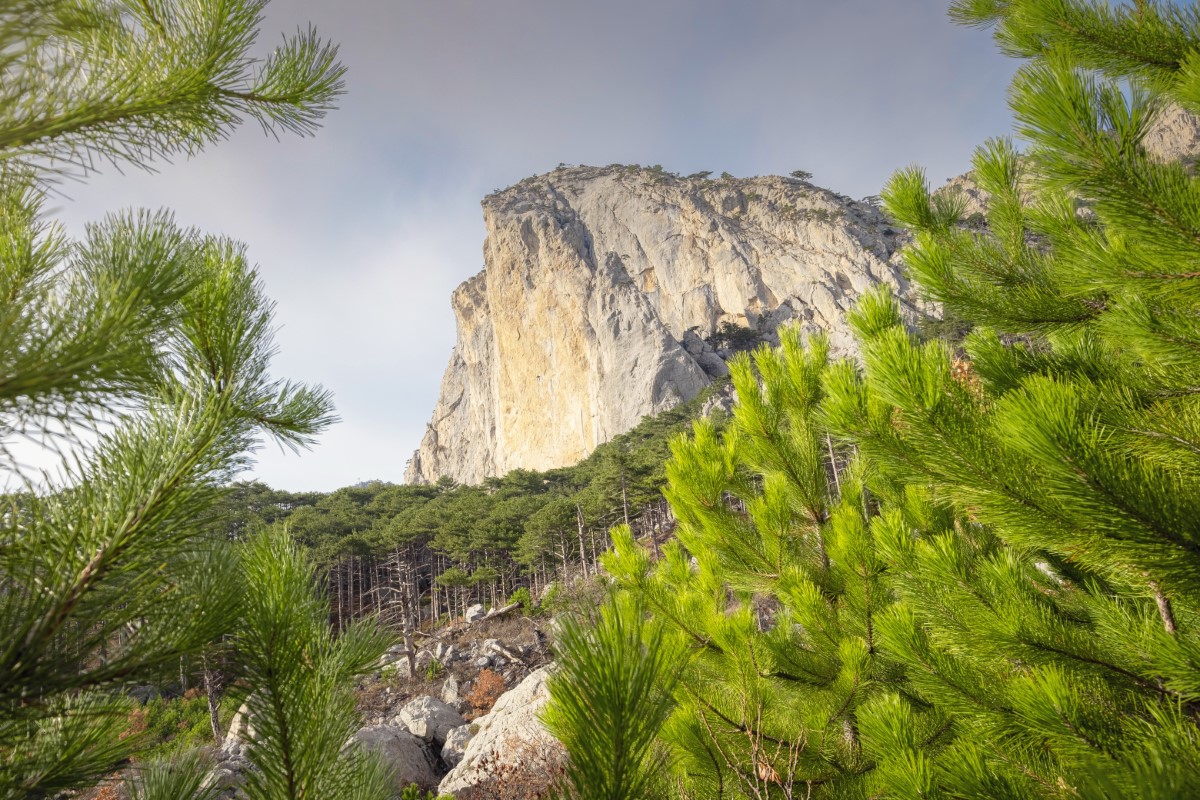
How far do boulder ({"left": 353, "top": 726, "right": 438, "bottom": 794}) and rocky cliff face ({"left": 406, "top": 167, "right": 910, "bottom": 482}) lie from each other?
4440 centimetres

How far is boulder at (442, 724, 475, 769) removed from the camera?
1089 cm

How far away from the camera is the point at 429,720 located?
1193 cm

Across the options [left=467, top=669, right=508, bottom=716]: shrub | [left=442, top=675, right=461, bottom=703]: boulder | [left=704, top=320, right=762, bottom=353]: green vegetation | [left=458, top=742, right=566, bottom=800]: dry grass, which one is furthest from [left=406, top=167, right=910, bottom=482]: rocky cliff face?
[left=458, top=742, right=566, bottom=800]: dry grass

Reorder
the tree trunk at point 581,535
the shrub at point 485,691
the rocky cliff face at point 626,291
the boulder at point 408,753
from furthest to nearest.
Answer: the rocky cliff face at point 626,291 → the tree trunk at point 581,535 → the shrub at point 485,691 → the boulder at point 408,753

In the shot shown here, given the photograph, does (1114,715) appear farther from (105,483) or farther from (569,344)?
(569,344)

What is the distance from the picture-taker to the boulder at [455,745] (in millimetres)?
10893

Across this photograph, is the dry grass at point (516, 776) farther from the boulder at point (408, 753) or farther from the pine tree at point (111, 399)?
the pine tree at point (111, 399)

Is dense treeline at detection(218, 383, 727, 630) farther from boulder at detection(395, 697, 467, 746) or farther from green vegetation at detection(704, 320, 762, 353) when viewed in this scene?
green vegetation at detection(704, 320, 762, 353)

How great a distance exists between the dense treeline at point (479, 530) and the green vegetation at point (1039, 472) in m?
21.2

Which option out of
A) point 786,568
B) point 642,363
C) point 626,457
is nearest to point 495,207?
point 642,363

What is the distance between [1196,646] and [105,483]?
2.52m

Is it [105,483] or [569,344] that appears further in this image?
[569,344]

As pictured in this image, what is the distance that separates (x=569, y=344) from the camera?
6316cm

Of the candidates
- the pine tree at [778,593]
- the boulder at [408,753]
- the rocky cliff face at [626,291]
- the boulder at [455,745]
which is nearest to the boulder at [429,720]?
the boulder at [455,745]
